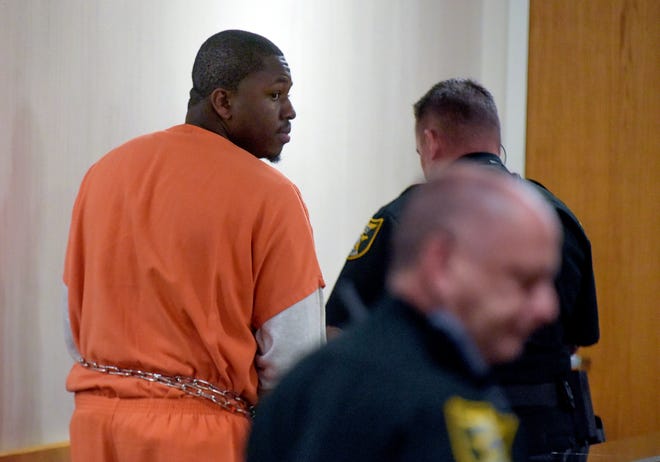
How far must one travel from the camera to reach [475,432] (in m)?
0.91

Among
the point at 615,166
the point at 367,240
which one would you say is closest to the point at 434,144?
the point at 367,240

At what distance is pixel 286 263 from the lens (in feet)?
6.22

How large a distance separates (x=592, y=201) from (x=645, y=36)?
2.12ft

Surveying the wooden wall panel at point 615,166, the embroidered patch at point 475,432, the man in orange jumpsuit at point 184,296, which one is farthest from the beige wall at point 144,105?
the embroidered patch at point 475,432

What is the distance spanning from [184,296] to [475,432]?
999 millimetres

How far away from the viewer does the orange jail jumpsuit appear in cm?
185

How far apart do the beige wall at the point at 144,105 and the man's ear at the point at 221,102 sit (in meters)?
0.68

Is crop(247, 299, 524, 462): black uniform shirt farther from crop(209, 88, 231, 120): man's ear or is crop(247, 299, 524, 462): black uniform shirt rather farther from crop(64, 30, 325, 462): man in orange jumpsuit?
crop(209, 88, 231, 120): man's ear

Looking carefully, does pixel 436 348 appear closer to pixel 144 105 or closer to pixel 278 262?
pixel 278 262

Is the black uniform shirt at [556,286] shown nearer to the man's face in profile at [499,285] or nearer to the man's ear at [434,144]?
the man's ear at [434,144]

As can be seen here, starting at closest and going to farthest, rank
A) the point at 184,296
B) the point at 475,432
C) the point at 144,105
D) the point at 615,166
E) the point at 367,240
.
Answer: the point at 475,432, the point at 184,296, the point at 367,240, the point at 144,105, the point at 615,166

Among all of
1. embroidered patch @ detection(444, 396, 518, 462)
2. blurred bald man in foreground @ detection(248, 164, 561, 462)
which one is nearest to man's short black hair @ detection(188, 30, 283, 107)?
blurred bald man in foreground @ detection(248, 164, 561, 462)

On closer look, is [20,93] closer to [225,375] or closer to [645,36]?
[225,375]

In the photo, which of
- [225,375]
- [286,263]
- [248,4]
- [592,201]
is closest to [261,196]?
[286,263]
